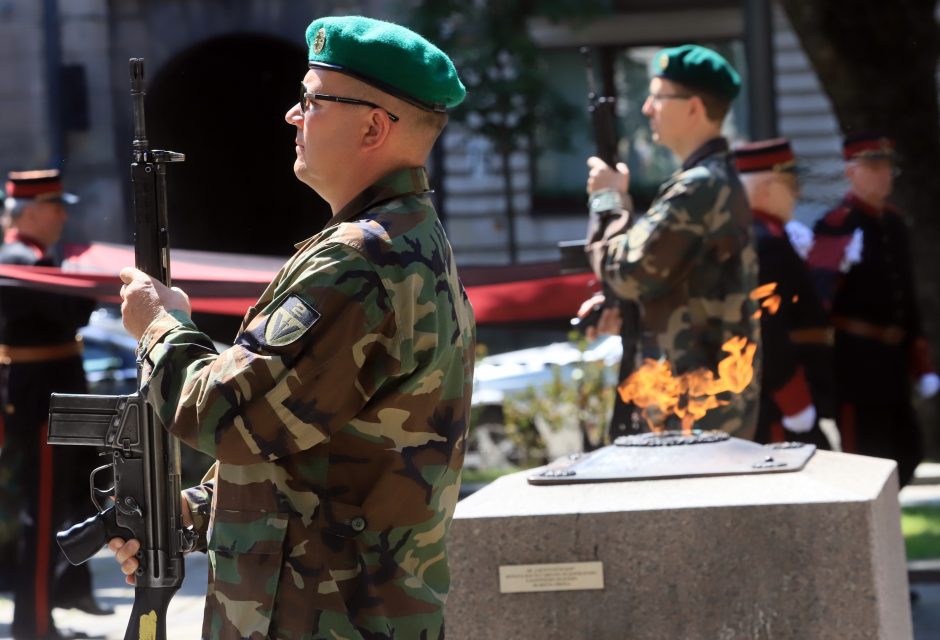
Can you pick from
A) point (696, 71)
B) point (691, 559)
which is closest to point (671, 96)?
point (696, 71)

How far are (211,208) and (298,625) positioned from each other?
766 inches

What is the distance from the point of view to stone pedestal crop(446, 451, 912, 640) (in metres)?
4.20

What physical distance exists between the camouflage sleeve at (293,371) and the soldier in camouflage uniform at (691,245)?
2.50m

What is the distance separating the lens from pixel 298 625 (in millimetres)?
2826

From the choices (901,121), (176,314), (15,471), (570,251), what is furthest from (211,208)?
(176,314)

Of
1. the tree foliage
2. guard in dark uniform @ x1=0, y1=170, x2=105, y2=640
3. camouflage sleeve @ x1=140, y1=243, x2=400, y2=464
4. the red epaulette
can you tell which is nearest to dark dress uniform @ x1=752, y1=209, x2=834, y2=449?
the red epaulette

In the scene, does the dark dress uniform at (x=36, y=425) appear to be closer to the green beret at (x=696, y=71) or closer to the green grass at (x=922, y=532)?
the green beret at (x=696, y=71)

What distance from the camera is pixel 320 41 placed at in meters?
3.09

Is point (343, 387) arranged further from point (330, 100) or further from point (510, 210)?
point (510, 210)

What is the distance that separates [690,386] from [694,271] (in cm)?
37

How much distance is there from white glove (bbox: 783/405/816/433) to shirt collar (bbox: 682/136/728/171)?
1.46 metres

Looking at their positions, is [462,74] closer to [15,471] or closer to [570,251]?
[15,471]

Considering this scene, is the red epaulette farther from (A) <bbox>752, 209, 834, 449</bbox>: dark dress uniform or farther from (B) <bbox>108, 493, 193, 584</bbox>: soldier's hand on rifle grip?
(B) <bbox>108, 493, 193, 584</bbox>: soldier's hand on rifle grip

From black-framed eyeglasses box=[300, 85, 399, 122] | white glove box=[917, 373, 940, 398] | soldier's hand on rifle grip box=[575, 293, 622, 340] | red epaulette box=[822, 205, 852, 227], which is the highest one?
black-framed eyeglasses box=[300, 85, 399, 122]
